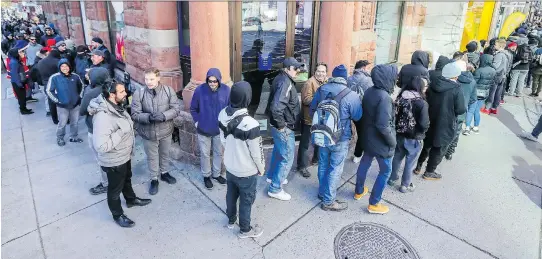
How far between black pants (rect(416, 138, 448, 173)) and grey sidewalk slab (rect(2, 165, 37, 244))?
510 cm

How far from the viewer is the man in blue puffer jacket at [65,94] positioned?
561 centimetres

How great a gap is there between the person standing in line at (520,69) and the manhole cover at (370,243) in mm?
7405

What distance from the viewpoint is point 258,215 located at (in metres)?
4.05

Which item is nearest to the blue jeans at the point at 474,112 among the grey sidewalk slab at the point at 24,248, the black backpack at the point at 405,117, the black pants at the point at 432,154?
the black pants at the point at 432,154

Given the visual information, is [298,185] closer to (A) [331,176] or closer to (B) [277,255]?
(A) [331,176]

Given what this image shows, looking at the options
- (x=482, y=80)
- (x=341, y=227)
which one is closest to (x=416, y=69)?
(x=341, y=227)

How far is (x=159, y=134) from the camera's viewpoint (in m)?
4.27

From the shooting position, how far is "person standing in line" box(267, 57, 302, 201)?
4086 mm

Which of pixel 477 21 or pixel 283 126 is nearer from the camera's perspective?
pixel 283 126

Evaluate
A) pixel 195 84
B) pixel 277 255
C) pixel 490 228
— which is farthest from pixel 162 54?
pixel 490 228

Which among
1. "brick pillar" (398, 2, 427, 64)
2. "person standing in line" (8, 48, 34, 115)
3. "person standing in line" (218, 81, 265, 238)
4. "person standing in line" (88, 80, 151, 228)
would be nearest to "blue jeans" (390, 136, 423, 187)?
"person standing in line" (218, 81, 265, 238)

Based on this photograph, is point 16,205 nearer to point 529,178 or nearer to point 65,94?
point 65,94

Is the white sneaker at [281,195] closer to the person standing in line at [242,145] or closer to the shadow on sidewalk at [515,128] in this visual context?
the person standing in line at [242,145]

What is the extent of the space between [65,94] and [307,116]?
416 cm
